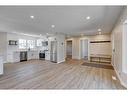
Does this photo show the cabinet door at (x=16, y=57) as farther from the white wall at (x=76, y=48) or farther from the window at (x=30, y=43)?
the white wall at (x=76, y=48)

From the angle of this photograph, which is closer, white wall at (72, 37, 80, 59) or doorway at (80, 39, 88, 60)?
white wall at (72, 37, 80, 59)

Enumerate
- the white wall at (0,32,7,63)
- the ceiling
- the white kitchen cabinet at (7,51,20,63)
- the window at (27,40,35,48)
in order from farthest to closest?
the window at (27,40,35,48)
the white kitchen cabinet at (7,51,20,63)
the white wall at (0,32,7,63)
the ceiling

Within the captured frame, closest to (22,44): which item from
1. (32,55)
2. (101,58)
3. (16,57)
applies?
(32,55)

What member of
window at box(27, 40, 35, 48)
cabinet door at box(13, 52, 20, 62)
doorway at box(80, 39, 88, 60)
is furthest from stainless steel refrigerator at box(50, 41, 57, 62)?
doorway at box(80, 39, 88, 60)

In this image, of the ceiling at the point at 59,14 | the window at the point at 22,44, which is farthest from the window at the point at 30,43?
the ceiling at the point at 59,14

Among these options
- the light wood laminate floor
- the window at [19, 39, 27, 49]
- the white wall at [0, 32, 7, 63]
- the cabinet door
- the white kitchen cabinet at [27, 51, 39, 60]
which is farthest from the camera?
the white kitchen cabinet at [27, 51, 39, 60]

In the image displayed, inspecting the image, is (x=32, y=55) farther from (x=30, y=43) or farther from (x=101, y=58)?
(x=101, y=58)

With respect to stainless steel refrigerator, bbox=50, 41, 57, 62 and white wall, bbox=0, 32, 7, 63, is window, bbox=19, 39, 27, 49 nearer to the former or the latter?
white wall, bbox=0, 32, 7, 63

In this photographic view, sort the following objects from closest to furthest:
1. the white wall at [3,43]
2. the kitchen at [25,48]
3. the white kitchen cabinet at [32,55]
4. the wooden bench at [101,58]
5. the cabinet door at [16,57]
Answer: the white wall at [3,43], the kitchen at [25,48], the cabinet door at [16,57], the wooden bench at [101,58], the white kitchen cabinet at [32,55]
